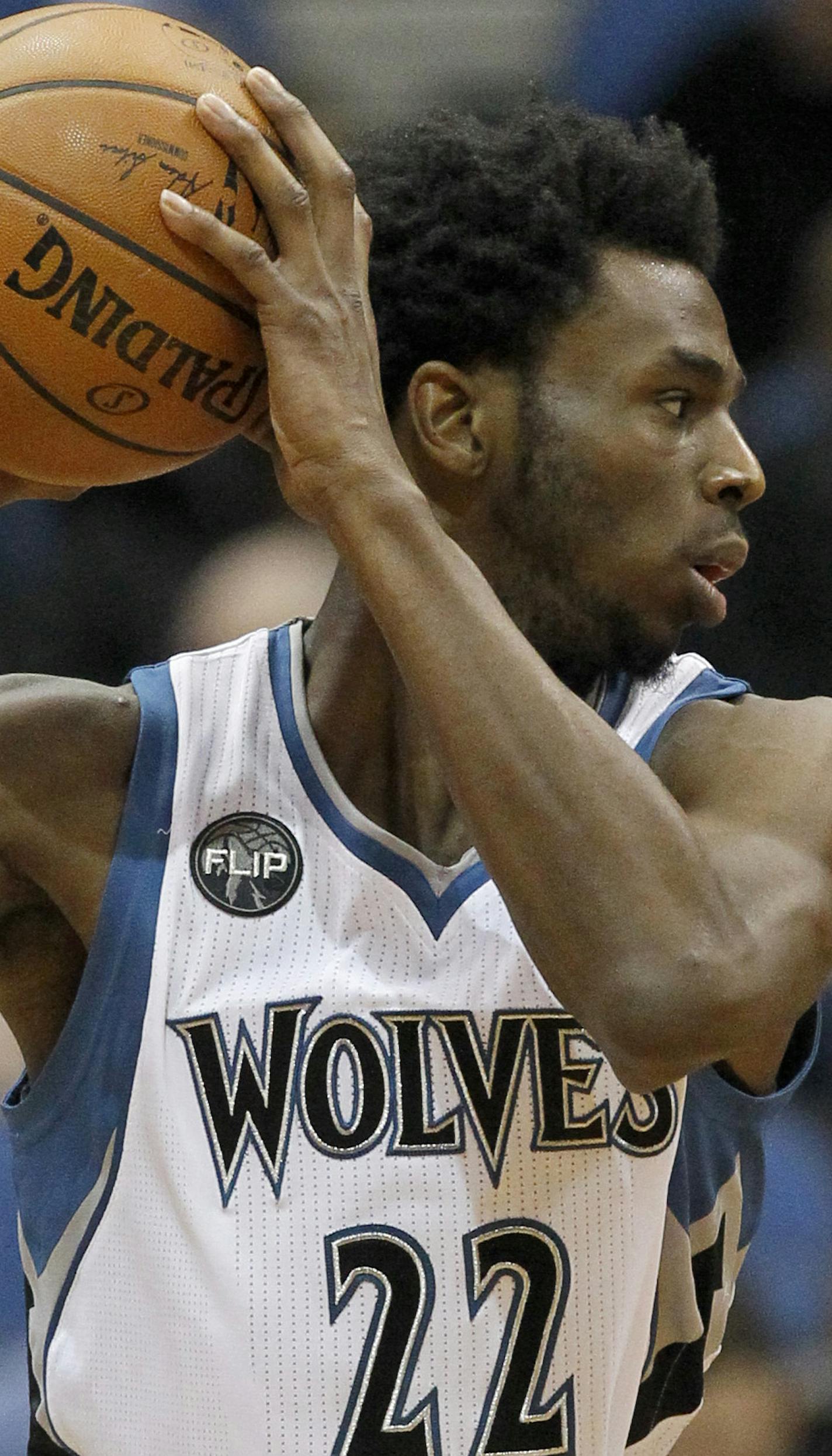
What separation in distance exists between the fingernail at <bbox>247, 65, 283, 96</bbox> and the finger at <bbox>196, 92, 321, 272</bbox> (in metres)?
0.05

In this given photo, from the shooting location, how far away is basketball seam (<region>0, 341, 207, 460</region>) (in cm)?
178

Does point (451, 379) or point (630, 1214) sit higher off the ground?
point (451, 379)

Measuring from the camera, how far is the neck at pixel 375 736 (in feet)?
6.91

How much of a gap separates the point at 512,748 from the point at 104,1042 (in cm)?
66

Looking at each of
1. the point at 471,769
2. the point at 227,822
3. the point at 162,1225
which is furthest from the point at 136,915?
the point at 471,769

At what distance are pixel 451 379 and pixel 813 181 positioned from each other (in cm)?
243

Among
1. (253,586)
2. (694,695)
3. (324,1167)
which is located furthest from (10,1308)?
(694,695)

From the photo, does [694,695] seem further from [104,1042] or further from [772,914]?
[104,1042]

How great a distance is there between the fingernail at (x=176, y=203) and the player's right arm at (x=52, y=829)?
2.03 feet

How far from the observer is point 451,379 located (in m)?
2.17

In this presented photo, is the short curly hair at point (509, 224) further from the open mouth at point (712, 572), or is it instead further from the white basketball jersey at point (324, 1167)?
the white basketball jersey at point (324, 1167)

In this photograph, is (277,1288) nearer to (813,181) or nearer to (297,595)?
(297,595)

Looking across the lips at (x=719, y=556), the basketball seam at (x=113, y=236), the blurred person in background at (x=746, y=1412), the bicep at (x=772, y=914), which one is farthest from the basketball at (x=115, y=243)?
the blurred person in background at (x=746, y=1412)

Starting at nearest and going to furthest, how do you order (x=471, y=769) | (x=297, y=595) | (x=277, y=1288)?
(x=471, y=769) < (x=277, y=1288) < (x=297, y=595)
